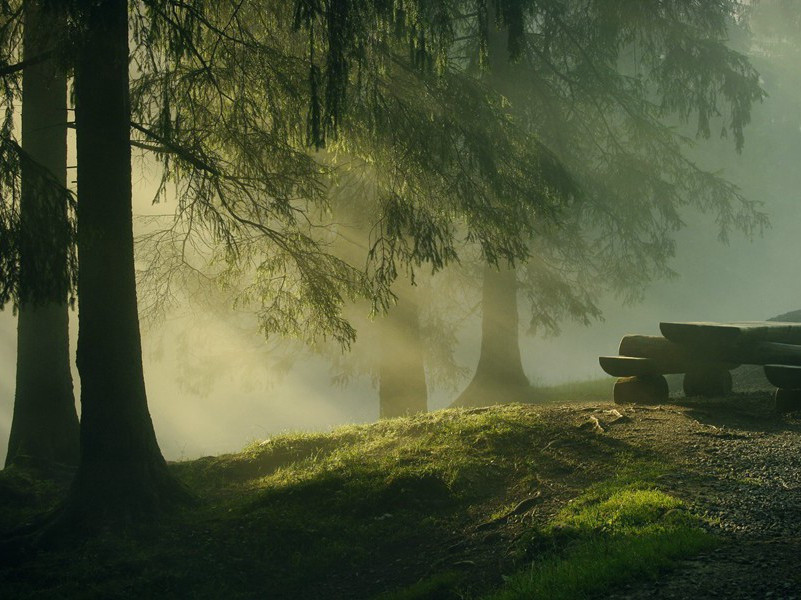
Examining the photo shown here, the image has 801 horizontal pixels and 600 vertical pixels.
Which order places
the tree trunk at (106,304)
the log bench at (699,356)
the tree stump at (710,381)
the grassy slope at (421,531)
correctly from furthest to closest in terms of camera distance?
the tree stump at (710,381), the log bench at (699,356), the tree trunk at (106,304), the grassy slope at (421,531)

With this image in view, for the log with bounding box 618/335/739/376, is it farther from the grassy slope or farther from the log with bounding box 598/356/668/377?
the grassy slope

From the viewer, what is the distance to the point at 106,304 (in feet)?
25.3

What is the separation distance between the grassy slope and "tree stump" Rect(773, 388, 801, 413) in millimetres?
2130

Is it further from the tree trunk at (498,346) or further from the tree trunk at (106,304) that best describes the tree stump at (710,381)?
the tree trunk at (106,304)

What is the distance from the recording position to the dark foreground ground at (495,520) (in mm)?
5086

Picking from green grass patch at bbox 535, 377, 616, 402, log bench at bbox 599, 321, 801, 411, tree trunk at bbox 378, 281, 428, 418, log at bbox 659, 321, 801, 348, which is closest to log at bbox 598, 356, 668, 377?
log bench at bbox 599, 321, 801, 411

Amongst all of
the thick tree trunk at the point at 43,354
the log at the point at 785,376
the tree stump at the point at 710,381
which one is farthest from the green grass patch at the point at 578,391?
the thick tree trunk at the point at 43,354

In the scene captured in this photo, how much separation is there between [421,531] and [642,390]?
448 cm

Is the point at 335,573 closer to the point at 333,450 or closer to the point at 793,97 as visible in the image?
the point at 333,450

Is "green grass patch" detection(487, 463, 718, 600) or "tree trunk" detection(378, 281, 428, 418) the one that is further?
"tree trunk" detection(378, 281, 428, 418)

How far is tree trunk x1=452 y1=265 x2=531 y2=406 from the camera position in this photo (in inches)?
638

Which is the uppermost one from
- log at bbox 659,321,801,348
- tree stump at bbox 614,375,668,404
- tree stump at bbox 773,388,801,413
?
log at bbox 659,321,801,348

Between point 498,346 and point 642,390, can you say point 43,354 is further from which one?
point 498,346

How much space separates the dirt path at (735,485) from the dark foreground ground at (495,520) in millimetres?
17
